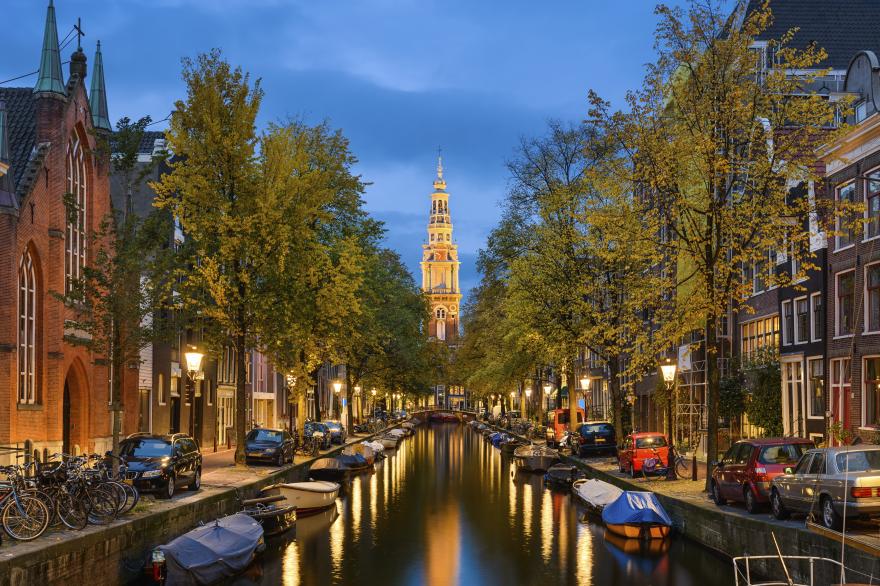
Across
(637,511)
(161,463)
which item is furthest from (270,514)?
(637,511)

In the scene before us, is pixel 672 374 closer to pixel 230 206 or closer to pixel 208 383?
pixel 230 206

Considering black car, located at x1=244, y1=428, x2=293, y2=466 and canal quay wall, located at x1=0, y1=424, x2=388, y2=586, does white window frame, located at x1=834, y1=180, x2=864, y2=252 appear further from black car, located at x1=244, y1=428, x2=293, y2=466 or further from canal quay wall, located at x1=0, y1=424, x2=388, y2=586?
black car, located at x1=244, y1=428, x2=293, y2=466

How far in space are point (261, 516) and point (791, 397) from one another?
25.0m

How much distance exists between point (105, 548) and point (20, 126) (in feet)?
72.3

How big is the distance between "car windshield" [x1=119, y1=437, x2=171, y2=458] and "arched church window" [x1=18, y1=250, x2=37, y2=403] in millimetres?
5238

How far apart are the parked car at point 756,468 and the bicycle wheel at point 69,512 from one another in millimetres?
16080

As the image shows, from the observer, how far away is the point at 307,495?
3806 centimetres

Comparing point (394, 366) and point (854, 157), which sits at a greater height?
point (854, 157)

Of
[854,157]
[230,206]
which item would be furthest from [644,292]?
[230,206]

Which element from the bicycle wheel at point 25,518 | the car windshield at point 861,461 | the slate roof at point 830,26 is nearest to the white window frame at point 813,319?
the slate roof at point 830,26

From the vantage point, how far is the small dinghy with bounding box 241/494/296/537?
30.8 meters

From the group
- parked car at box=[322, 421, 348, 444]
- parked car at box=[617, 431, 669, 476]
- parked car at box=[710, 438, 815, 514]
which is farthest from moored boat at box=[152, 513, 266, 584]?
parked car at box=[322, 421, 348, 444]

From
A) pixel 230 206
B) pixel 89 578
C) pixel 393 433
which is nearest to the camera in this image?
pixel 89 578

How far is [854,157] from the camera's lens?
39.0 meters
